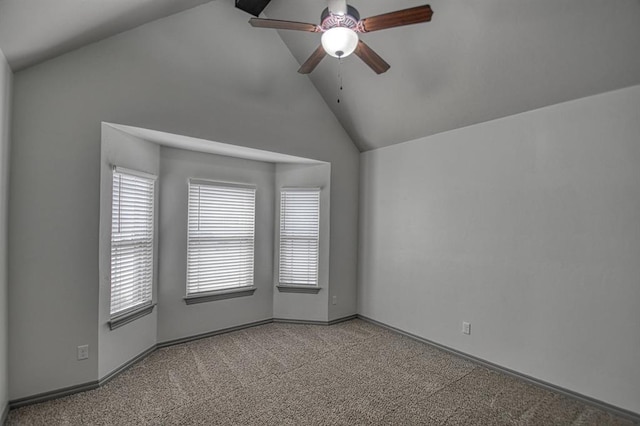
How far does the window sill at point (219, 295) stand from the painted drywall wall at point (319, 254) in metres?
0.46

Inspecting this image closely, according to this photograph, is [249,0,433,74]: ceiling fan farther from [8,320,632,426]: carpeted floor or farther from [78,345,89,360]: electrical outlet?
[78,345,89,360]: electrical outlet

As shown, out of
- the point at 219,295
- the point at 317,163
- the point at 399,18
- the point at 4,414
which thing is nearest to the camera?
the point at 399,18

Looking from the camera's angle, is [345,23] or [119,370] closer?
[345,23]

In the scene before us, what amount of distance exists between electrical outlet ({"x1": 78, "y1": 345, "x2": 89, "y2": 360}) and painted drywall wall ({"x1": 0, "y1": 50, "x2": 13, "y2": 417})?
0.44m

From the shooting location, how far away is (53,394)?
2512mm

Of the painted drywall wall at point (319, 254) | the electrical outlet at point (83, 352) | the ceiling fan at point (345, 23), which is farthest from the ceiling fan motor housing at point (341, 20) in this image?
the electrical outlet at point (83, 352)

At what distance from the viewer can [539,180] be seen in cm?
287

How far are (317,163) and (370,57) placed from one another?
2.08 m

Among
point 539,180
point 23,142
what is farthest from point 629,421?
point 23,142

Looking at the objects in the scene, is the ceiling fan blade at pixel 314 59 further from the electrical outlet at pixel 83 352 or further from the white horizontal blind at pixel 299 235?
the electrical outlet at pixel 83 352

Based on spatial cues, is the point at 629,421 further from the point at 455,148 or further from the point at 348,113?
the point at 348,113

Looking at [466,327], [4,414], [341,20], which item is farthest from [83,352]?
[466,327]

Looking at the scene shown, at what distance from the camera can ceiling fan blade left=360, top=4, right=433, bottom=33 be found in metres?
1.88

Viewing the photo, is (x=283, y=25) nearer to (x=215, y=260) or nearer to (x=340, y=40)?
(x=340, y=40)
